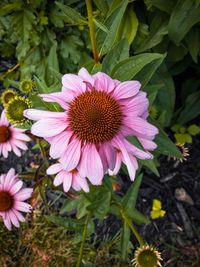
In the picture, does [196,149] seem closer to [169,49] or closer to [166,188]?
[166,188]

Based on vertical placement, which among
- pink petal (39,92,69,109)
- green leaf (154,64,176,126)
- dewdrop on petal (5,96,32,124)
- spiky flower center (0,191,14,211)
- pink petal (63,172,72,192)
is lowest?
spiky flower center (0,191,14,211)

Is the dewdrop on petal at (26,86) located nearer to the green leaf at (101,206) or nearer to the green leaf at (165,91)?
the green leaf at (101,206)

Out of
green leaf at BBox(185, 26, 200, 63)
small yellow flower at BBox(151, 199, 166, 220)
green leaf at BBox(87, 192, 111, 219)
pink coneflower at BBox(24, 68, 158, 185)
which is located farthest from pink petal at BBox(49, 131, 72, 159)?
small yellow flower at BBox(151, 199, 166, 220)

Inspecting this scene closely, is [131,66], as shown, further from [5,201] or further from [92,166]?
[5,201]

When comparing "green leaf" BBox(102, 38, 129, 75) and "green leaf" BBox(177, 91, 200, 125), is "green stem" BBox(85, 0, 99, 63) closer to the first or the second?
"green leaf" BBox(102, 38, 129, 75)

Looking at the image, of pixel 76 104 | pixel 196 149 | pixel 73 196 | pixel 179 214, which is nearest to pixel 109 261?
pixel 179 214

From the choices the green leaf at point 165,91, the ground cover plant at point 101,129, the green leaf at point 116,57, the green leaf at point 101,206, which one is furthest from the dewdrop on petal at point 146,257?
the green leaf at point 165,91

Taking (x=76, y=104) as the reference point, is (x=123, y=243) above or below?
below
